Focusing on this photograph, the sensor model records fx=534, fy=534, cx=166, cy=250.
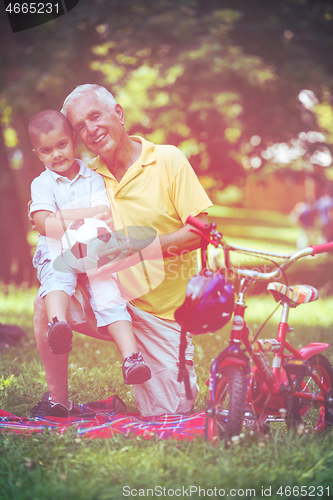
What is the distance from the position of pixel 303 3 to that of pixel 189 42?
1.79 metres

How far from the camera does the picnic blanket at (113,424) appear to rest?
107 inches

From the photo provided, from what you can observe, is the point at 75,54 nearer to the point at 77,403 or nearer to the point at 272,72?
the point at 272,72

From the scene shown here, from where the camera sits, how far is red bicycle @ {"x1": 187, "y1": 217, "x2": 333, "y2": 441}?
247cm

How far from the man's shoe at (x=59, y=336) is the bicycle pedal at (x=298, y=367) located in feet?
3.71

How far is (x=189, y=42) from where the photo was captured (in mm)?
7195

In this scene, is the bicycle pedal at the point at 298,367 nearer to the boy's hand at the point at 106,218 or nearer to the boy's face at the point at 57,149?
the boy's hand at the point at 106,218

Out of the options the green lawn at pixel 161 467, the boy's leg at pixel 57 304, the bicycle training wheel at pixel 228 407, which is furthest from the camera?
the boy's leg at pixel 57 304

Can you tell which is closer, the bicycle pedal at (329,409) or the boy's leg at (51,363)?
the bicycle pedal at (329,409)

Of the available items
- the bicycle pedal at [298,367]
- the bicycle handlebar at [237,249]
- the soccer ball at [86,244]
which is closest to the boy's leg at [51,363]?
the soccer ball at [86,244]

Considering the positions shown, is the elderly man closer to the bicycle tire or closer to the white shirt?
the white shirt

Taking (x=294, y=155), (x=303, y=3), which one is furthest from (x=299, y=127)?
(x=303, y=3)

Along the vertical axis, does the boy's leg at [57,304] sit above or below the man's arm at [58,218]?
below

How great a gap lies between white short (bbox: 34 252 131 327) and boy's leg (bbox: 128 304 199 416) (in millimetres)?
232

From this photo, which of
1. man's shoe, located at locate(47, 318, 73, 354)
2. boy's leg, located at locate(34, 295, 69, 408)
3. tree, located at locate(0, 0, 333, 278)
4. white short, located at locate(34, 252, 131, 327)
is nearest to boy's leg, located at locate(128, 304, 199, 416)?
white short, located at locate(34, 252, 131, 327)
